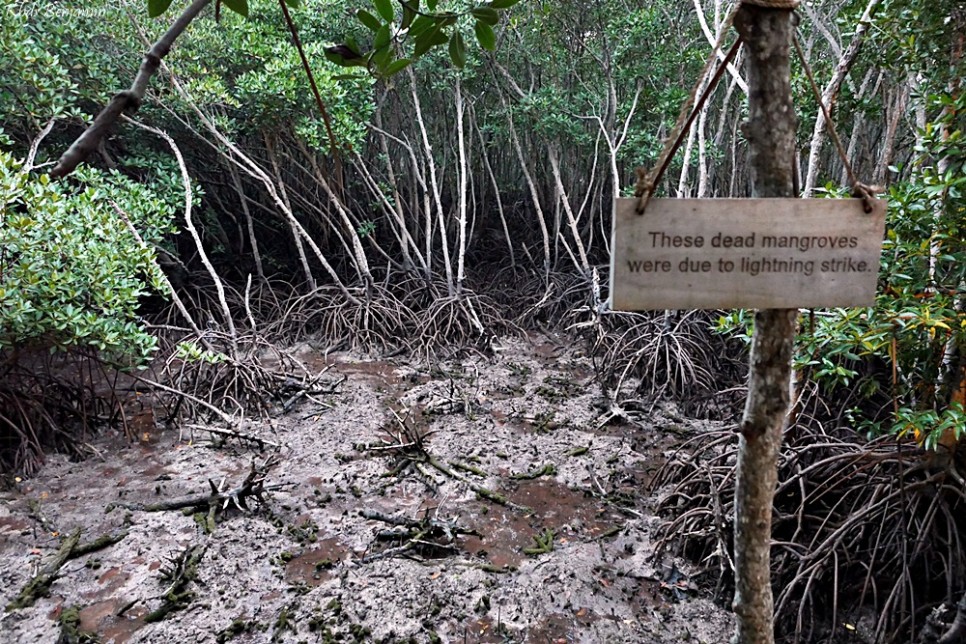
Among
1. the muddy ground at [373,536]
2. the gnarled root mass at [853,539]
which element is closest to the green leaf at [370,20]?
the muddy ground at [373,536]

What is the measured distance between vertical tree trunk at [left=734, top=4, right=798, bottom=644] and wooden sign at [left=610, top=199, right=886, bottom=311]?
2.2 inches

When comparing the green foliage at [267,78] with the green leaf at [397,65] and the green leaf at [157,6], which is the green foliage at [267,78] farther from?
the green leaf at [157,6]

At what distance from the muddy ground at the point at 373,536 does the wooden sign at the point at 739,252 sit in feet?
5.92

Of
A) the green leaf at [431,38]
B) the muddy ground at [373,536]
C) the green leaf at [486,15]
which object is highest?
the green leaf at [486,15]

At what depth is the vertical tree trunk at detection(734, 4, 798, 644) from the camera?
998mm

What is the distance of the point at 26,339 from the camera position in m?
3.36

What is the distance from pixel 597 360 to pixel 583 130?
279 cm

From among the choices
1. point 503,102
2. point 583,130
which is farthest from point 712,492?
point 503,102

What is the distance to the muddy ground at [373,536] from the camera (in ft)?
8.02

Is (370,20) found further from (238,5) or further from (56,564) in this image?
(56,564)

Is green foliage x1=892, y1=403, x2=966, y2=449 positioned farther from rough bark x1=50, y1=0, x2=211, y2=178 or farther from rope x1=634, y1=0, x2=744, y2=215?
rough bark x1=50, y1=0, x2=211, y2=178

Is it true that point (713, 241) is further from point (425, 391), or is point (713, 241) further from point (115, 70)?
point (115, 70)

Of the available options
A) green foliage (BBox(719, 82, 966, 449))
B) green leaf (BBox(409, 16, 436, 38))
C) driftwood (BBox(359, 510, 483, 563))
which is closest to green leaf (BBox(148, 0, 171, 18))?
green leaf (BBox(409, 16, 436, 38))

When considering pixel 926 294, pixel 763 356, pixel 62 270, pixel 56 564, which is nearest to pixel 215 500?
pixel 56 564
